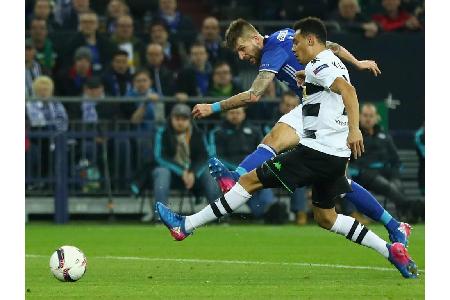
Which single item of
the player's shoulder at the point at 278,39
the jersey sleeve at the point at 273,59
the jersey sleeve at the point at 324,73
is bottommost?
the jersey sleeve at the point at 324,73

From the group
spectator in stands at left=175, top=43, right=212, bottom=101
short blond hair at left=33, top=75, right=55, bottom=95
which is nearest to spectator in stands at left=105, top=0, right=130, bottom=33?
spectator in stands at left=175, top=43, right=212, bottom=101

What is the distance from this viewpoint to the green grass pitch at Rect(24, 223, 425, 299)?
8.45 meters

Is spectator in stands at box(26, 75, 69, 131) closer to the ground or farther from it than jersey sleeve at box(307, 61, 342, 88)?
closer to the ground

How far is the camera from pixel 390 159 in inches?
703

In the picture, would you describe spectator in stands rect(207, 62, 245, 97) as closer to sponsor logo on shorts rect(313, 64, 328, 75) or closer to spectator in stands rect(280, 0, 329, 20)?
spectator in stands rect(280, 0, 329, 20)

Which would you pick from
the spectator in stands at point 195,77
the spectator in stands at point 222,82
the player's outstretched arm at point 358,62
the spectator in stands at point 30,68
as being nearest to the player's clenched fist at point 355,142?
the player's outstretched arm at point 358,62

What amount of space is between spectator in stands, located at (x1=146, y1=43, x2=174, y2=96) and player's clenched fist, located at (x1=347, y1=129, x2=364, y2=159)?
1006cm

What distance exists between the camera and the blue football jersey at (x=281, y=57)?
35.9 feet

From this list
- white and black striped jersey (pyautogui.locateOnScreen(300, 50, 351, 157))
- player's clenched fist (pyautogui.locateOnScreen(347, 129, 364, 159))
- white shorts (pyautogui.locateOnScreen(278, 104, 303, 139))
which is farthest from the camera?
white shorts (pyautogui.locateOnScreen(278, 104, 303, 139))

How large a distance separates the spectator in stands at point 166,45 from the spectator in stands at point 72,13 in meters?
1.19

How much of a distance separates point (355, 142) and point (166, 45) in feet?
36.7

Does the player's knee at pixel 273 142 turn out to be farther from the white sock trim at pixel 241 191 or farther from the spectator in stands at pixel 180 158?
the spectator in stands at pixel 180 158

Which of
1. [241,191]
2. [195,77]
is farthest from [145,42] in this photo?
[241,191]

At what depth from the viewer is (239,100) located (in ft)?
34.4
